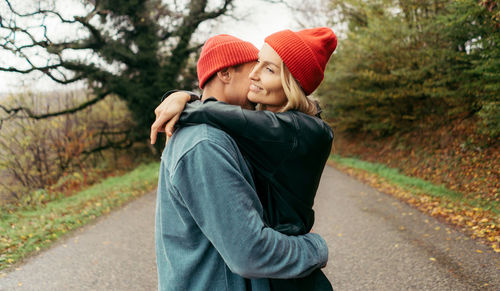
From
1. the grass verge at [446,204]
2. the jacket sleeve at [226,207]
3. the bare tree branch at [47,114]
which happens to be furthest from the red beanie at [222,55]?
the bare tree branch at [47,114]

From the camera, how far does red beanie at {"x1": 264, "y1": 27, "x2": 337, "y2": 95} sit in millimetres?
1551

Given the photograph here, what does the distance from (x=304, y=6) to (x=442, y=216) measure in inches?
582

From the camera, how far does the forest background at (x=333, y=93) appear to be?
884 cm

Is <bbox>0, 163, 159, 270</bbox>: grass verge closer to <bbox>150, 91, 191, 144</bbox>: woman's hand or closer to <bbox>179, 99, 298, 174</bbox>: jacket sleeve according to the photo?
<bbox>150, 91, 191, 144</bbox>: woman's hand

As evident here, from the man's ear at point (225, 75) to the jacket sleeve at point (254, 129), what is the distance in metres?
0.33

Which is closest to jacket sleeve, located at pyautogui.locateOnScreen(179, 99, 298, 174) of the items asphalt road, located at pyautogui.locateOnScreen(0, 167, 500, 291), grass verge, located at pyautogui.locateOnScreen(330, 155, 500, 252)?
asphalt road, located at pyautogui.locateOnScreen(0, 167, 500, 291)

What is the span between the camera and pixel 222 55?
5.28 ft

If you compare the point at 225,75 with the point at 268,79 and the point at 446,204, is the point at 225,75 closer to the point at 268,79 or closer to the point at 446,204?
the point at 268,79

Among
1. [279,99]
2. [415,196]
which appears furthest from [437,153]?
[279,99]

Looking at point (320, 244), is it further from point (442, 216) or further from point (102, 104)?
point (102, 104)

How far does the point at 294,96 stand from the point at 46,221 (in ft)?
23.3

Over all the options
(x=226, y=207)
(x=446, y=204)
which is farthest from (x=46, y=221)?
(x=446, y=204)

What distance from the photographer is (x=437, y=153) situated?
38.7 ft

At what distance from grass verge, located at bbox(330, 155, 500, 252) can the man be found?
4.88 metres
